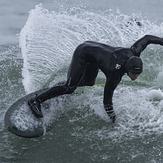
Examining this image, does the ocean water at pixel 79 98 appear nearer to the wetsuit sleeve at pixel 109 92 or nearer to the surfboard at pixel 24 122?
the surfboard at pixel 24 122

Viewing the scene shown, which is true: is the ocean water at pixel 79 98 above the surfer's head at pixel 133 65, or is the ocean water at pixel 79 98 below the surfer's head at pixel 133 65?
below

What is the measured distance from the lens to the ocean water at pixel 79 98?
3576 millimetres

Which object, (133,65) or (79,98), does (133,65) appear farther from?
(79,98)

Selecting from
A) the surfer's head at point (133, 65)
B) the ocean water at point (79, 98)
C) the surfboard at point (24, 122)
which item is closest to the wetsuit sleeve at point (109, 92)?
the surfer's head at point (133, 65)

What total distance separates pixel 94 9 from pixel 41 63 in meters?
5.35

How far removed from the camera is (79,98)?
16.2 ft

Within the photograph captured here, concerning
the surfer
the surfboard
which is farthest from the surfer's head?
the surfboard

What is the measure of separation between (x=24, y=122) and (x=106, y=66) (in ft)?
5.12

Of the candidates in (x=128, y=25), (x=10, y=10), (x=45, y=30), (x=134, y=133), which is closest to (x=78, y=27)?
(x=45, y=30)

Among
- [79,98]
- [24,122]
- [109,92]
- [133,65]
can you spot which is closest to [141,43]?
[133,65]

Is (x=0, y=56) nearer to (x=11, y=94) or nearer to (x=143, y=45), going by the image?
(x=11, y=94)

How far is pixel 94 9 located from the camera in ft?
35.2

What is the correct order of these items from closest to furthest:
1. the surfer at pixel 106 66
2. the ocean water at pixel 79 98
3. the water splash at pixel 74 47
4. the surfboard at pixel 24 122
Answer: the surfer at pixel 106 66 → the ocean water at pixel 79 98 → the surfboard at pixel 24 122 → the water splash at pixel 74 47

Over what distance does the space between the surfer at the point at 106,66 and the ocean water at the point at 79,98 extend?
1.44ft
